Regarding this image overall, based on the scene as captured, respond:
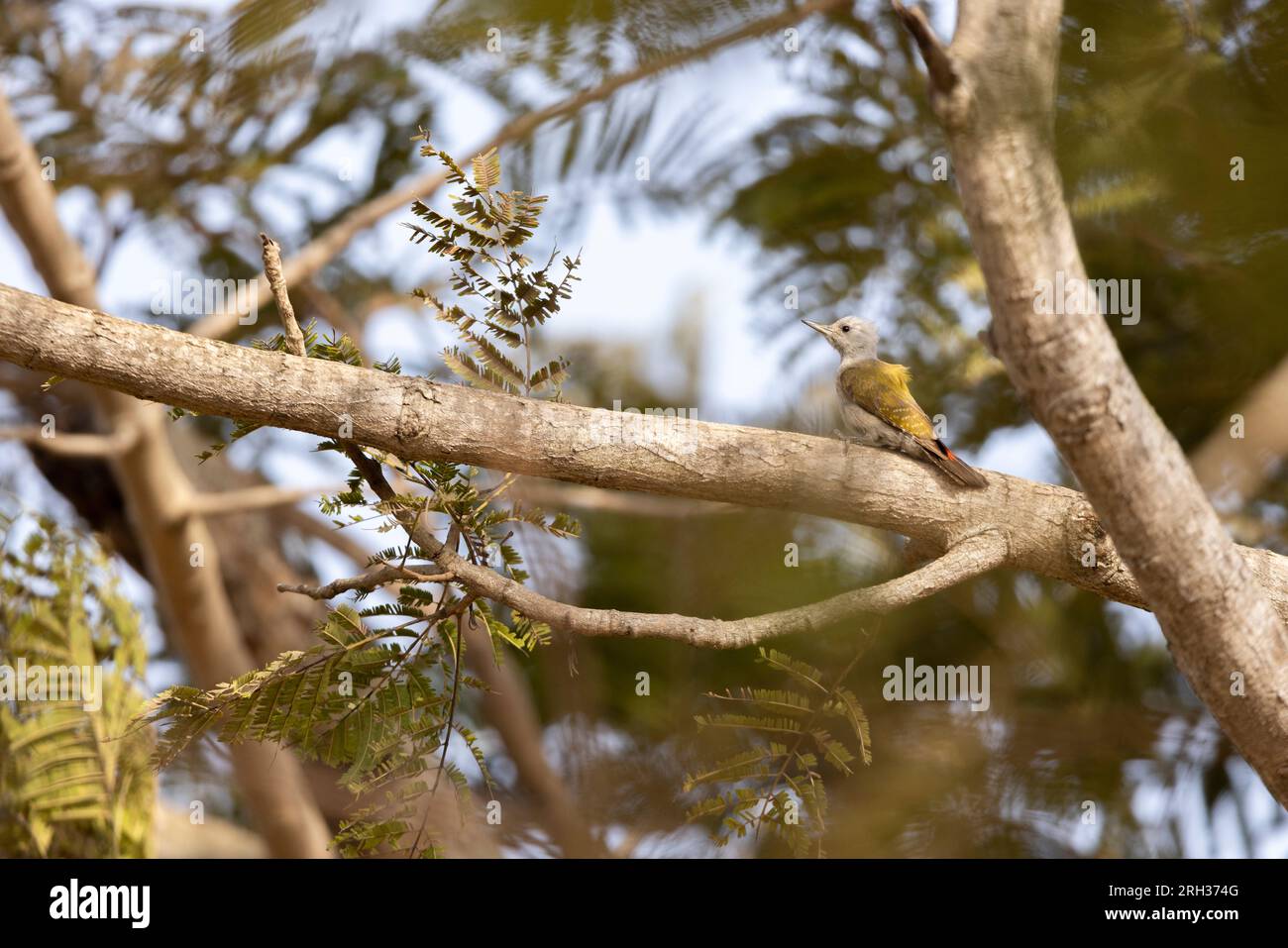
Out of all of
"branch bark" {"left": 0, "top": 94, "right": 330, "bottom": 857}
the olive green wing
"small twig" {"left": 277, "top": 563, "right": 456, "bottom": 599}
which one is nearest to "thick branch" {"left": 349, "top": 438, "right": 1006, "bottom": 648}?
"small twig" {"left": 277, "top": 563, "right": 456, "bottom": 599}

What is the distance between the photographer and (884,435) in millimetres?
2545

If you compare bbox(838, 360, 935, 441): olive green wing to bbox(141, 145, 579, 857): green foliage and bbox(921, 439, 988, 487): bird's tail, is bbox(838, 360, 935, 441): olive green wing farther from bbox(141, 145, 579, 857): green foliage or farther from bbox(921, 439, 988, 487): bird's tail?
bbox(141, 145, 579, 857): green foliage

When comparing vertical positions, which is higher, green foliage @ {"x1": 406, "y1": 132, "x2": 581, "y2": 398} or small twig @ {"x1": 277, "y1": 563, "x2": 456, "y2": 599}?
green foliage @ {"x1": 406, "y1": 132, "x2": 581, "y2": 398}

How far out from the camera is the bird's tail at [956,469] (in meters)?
2.30

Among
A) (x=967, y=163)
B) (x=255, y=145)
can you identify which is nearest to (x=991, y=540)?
(x=967, y=163)

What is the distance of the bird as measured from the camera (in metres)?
2.38

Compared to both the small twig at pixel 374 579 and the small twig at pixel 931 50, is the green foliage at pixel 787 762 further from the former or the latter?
the small twig at pixel 931 50

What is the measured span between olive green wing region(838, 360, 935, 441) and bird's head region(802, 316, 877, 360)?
0.19 meters

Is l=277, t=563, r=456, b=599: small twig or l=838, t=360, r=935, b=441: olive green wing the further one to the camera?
l=838, t=360, r=935, b=441: olive green wing

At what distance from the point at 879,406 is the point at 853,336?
685 millimetres

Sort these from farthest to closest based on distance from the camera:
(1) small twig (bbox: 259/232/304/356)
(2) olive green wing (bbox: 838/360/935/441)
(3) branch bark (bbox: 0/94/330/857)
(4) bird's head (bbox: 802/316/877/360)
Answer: (3) branch bark (bbox: 0/94/330/857) < (4) bird's head (bbox: 802/316/877/360) < (2) olive green wing (bbox: 838/360/935/441) < (1) small twig (bbox: 259/232/304/356)

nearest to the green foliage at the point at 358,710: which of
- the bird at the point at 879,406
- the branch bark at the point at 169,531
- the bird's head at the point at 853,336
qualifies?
the bird at the point at 879,406

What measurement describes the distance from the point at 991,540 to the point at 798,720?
547 mm

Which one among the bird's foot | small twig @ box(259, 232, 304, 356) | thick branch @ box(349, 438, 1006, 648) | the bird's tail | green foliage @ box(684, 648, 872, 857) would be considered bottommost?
green foliage @ box(684, 648, 872, 857)
